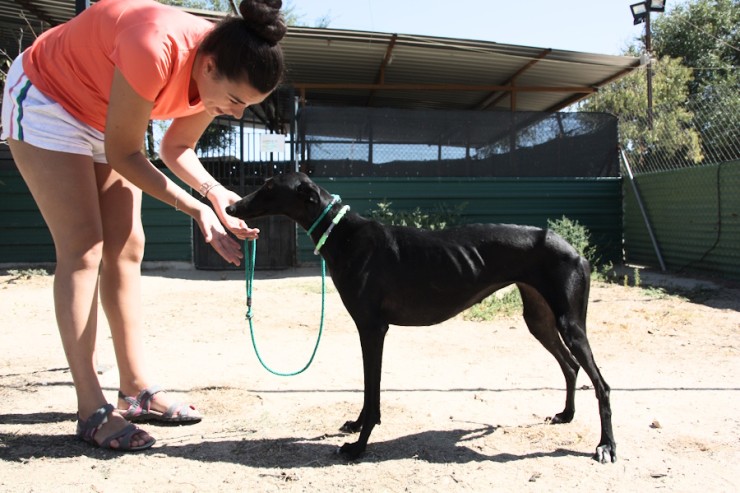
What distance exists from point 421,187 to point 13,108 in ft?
25.4

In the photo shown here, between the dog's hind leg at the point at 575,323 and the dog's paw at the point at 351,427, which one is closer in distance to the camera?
the dog's hind leg at the point at 575,323

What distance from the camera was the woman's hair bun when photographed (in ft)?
7.44

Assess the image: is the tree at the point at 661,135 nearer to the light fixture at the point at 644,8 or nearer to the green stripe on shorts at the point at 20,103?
the green stripe on shorts at the point at 20,103

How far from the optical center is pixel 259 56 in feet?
7.50

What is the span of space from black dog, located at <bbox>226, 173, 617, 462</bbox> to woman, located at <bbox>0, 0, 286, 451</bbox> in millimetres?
359

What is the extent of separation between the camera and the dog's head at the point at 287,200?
2.92 metres

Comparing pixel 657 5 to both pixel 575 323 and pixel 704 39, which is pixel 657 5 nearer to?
pixel 704 39

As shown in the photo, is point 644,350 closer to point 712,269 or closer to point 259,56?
point 259,56

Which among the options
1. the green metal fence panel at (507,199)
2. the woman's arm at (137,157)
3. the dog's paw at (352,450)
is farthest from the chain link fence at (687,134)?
the woman's arm at (137,157)

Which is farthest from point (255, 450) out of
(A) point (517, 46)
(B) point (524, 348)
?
(A) point (517, 46)

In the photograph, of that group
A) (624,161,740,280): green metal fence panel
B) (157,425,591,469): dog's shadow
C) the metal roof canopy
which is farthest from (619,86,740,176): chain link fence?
(157,425,591,469): dog's shadow

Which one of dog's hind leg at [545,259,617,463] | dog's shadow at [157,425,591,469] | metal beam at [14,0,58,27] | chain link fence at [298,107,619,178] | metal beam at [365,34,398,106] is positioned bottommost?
dog's shadow at [157,425,591,469]

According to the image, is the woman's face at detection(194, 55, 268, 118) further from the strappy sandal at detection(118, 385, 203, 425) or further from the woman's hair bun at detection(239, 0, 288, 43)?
the strappy sandal at detection(118, 385, 203, 425)

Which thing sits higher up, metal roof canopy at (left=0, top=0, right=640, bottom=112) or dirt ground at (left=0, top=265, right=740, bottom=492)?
metal roof canopy at (left=0, top=0, right=640, bottom=112)
